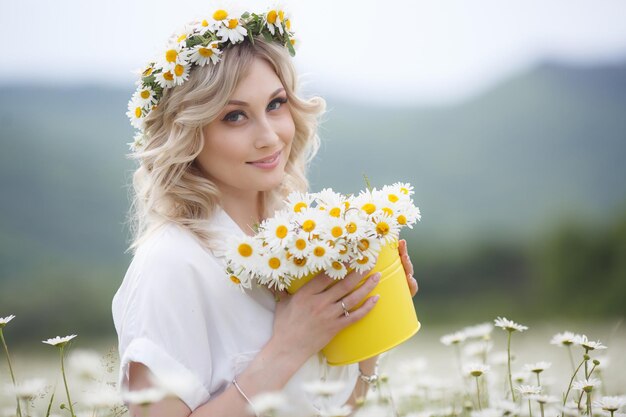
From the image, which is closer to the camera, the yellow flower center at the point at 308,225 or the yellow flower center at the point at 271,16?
the yellow flower center at the point at 308,225

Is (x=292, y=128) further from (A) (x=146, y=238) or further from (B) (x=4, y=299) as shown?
(B) (x=4, y=299)

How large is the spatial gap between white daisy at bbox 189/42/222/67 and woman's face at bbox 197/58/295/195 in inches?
5.1

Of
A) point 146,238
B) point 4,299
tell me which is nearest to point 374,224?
point 146,238

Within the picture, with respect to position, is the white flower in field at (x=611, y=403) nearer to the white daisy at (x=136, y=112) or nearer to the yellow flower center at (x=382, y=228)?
the yellow flower center at (x=382, y=228)

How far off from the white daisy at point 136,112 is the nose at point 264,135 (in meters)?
0.50

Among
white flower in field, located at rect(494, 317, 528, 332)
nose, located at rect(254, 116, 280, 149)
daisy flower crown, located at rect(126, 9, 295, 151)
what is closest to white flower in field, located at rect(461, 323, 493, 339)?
white flower in field, located at rect(494, 317, 528, 332)

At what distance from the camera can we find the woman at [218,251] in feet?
7.47

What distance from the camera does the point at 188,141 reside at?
2.60 m

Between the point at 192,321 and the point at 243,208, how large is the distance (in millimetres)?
666

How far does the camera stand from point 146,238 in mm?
2572

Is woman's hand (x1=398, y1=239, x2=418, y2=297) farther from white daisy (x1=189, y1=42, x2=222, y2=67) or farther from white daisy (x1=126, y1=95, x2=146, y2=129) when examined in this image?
white daisy (x1=126, y1=95, x2=146, y2=129)

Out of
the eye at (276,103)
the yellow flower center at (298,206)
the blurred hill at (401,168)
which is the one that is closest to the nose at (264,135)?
the eye at (276,103)

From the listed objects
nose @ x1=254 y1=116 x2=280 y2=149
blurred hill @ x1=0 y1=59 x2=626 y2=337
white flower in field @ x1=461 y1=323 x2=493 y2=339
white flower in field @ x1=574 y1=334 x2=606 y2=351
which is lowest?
white flower in field @ x1=574 y1=334 x2=606 y2=351

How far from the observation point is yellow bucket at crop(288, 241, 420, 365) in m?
2.36
